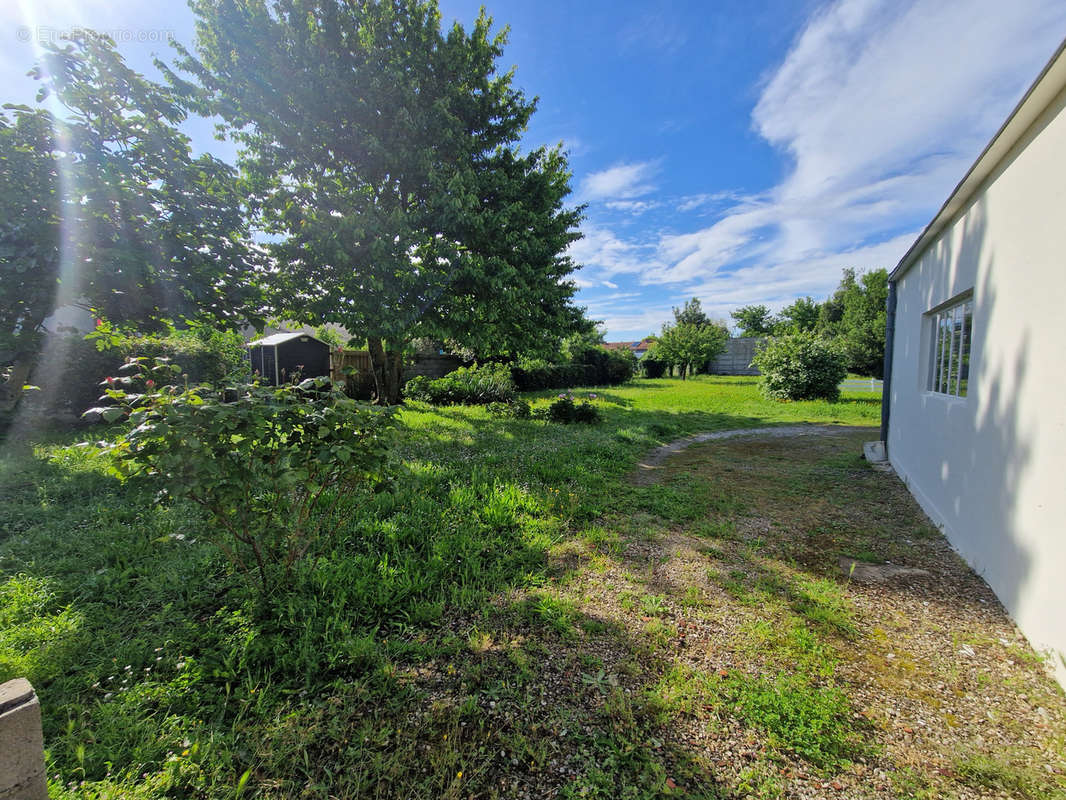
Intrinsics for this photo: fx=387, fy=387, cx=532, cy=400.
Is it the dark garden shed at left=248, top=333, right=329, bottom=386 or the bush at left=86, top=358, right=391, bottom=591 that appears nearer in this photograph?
the bush at left=86, top=358, right=391, bottom=591

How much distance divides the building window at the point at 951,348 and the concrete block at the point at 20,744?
18.3 ft

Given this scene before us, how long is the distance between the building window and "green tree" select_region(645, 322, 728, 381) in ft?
74.1

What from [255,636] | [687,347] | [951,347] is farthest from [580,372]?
[255,636]

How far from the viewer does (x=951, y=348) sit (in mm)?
3939

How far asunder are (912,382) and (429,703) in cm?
639

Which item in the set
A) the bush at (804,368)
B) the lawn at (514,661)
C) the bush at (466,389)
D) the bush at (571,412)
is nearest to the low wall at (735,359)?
the bush at (804,368)

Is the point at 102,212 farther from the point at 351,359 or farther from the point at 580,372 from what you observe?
the point at 580,372

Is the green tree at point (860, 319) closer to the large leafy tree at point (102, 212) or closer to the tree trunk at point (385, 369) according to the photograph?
the tree trunk at point (385, 369)

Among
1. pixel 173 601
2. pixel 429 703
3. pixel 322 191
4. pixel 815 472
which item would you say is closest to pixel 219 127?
pixel 322 191

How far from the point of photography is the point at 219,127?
7.59 m

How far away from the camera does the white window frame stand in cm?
348

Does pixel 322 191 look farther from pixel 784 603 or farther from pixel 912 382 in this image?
pixel 912 382

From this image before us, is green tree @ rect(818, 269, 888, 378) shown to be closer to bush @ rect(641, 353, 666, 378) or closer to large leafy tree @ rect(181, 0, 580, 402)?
bush @ rect(641, 353, 666, 378)

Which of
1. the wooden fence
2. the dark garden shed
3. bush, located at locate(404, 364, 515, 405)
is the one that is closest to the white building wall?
bush, located at locate(404, 364, 515, 405)
